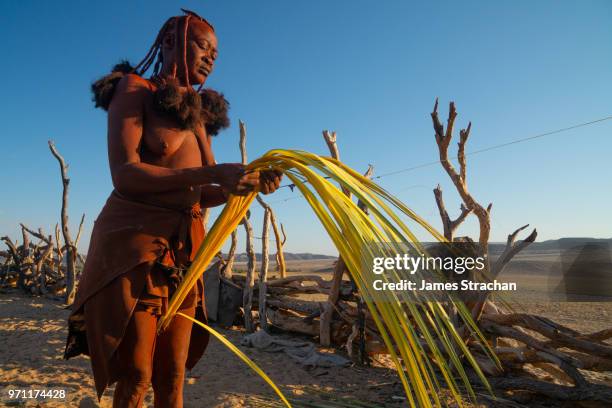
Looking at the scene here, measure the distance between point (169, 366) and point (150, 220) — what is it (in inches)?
19.7

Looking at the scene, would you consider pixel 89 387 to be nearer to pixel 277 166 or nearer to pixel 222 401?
pixel 222 401

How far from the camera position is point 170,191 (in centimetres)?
132

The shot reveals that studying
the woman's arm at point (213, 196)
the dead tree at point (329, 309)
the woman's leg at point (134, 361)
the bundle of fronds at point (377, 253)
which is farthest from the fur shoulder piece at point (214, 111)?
the dead tree at point (329, 309)

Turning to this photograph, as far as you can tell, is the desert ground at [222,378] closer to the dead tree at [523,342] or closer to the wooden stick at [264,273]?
the dead tree at [523,342]

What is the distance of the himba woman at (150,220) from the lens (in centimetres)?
117

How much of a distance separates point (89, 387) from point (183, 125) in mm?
2773

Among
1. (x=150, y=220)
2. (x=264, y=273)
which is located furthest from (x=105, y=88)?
(x=264, y=273)

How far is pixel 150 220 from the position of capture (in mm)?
1265

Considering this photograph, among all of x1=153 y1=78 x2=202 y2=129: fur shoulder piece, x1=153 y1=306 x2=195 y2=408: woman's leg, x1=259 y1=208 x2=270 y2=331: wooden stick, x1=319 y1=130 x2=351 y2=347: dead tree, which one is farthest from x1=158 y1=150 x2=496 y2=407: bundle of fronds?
x1=259 y1=208 x2=270 y2=331: wooden stick

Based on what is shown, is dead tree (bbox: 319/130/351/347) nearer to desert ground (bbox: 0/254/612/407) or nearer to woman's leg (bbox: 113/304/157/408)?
desert ground (bbox: 0/254/612/407)

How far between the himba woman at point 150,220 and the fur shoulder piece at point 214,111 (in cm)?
7

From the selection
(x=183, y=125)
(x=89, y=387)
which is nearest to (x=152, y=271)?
(x=183, y=125)

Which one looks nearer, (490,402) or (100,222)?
(100,222)

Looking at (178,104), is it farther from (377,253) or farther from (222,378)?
(222,378)
